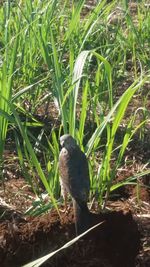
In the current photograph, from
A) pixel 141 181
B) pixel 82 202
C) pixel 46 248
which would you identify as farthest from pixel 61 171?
pixel 141 181

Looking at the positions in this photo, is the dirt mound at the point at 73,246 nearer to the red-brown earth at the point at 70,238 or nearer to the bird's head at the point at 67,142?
the red-brown earth at the point at 70,238

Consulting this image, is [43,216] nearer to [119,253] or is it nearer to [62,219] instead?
[62,219]

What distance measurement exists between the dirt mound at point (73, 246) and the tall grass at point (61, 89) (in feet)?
0.43

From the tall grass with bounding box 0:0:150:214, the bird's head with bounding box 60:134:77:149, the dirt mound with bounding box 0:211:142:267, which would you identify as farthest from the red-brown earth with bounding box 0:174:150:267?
the bird's head with bounding box 60:134:77:149

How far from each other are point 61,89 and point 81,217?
49 centimetres

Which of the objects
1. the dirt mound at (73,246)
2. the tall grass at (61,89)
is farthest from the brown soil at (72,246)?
the tall grass at (61,89)

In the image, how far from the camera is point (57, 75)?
89.5 inches

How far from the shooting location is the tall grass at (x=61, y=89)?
218 centimetres

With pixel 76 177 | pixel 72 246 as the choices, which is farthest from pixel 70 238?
pixel 76 177

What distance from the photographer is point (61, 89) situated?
7.33 feet

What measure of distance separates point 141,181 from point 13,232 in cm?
70

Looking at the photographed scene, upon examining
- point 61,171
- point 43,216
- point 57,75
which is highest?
point 57,75

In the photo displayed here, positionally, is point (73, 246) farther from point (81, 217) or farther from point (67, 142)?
point (67, 142)

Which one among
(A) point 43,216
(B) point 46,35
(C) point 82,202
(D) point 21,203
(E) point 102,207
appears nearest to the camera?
(C) point 82,202
